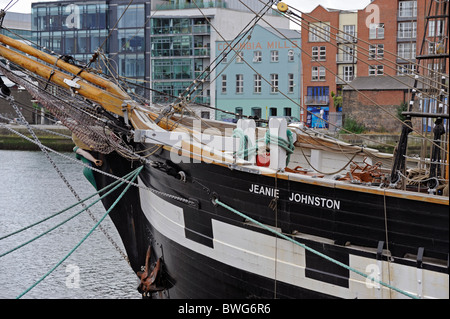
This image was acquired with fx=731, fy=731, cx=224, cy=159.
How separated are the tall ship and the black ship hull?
1cm

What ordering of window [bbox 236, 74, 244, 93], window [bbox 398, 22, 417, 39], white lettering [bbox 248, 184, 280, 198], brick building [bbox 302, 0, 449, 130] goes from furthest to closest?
1. window [bbox 236, 74, 244, 93]
2. window [bbox 398, 22, 417, 39]
3. brick building [bbox 302, 0, 449, 130]
4. white lettering [bbox 248, 184, 280, 198]

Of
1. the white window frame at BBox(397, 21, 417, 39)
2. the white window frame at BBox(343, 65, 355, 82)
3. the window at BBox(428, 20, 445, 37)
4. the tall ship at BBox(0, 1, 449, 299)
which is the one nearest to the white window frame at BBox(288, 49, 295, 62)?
the white window frame at BBox(343, 65, 355, 82)

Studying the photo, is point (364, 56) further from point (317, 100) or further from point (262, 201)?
point (262, 201)

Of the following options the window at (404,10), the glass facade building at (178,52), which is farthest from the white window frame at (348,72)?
the glass facade building at (178,52)

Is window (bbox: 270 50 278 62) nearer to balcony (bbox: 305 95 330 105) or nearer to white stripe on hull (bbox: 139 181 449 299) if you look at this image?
balcony (bbox: 305 95 330 105)

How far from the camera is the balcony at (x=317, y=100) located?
47.4 meters

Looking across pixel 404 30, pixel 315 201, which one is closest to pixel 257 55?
pixel 404 30

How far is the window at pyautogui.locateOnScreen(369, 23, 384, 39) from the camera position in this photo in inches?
1768

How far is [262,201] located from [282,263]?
75 cm

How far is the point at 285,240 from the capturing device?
8352 millimetres

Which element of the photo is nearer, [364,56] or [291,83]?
[364,56]

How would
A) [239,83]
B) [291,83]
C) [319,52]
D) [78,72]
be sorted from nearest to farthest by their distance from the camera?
[78,72], [319,52], [291,83], [239,83]
